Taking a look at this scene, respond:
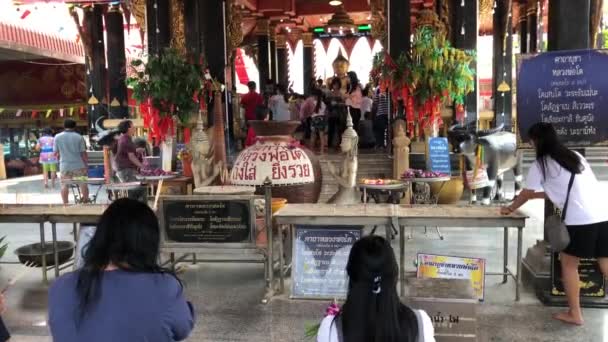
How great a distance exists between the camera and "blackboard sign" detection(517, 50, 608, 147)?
448cm

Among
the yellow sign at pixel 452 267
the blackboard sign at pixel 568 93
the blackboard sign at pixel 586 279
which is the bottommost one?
the blackboard sign at pixel 586 279

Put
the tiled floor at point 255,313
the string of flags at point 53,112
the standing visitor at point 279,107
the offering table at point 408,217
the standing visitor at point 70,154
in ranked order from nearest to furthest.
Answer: the tiled floor at point 255,313 < the offering table at point 408,217 < the standing visitor at point 70,154 < the standing visitor at point 279,107 < the string of flags at point 53,112

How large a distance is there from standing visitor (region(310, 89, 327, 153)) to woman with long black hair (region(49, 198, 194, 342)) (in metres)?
8.90

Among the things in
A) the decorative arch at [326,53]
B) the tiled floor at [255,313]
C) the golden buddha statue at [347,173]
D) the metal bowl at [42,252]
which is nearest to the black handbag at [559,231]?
the tiled floor at [255,313]

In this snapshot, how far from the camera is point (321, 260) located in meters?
4.61

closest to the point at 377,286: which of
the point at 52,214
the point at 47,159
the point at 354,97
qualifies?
the point at 52,214

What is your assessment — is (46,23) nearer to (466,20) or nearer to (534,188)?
(466,20)

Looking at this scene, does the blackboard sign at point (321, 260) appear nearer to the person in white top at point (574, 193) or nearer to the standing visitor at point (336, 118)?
the person in white top at point (574, 193)

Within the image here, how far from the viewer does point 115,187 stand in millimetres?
6852

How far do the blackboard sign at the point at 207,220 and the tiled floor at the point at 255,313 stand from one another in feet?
1.78

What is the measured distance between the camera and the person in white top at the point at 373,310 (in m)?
1.93

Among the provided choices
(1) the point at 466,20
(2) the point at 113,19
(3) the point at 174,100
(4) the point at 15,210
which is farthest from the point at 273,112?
(4) the point at 15,210

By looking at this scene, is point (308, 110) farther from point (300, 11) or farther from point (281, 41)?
point (281, 41)

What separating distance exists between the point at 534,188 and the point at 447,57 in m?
4.59
